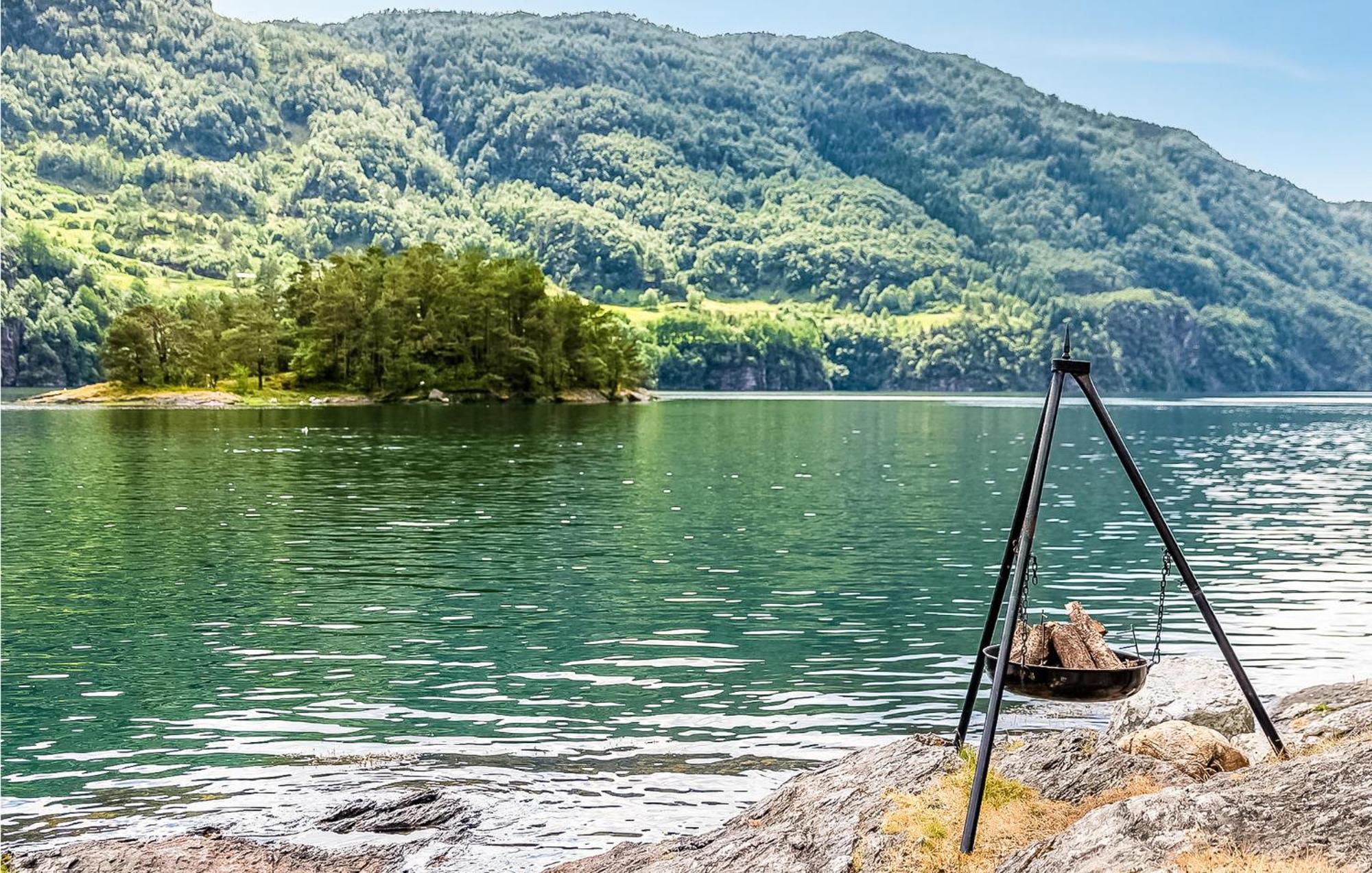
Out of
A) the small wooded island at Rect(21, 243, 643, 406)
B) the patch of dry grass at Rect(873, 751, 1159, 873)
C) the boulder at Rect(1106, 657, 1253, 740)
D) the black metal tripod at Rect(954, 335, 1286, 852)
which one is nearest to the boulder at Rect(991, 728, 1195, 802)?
the patch of dry grass at Rect(873, 751, 1159, 873)

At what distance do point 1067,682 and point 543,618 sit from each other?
2086 cm

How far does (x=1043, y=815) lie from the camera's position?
13.1m

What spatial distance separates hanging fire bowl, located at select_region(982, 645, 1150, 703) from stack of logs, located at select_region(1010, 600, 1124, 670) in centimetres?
40

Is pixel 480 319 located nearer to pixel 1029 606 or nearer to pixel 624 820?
pixel 1029 606

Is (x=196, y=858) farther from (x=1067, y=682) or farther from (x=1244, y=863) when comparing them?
(x=1244, y=863)

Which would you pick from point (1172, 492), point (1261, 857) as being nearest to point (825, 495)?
point (1172, 492)

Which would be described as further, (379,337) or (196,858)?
(379,337)

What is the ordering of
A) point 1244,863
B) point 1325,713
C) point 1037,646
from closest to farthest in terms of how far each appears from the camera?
point 1244,863 < point 1037,646 < point 1325,713

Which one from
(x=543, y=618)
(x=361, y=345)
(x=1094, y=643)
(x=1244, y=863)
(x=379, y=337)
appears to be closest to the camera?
(x=1244, y=863)

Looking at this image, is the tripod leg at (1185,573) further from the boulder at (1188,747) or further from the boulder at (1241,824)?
the boulder at (1241,824)

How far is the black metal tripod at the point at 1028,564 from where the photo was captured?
1289cm

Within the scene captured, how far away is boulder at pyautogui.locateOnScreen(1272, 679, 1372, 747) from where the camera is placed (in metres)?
17.2

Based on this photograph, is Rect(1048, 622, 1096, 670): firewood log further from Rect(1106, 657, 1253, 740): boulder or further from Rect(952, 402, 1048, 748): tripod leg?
Rect(1106, 657, 1253, 740): boulder

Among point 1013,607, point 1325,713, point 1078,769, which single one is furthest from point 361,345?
point 1078,769
